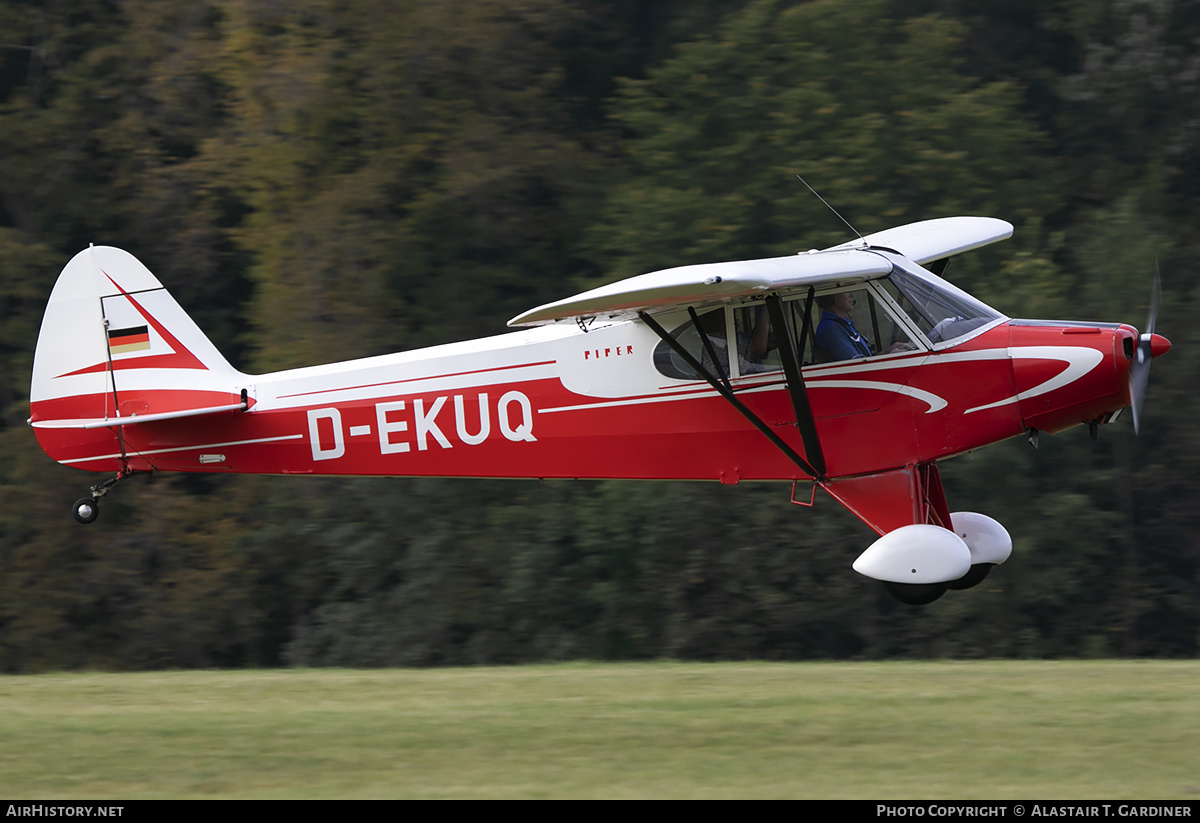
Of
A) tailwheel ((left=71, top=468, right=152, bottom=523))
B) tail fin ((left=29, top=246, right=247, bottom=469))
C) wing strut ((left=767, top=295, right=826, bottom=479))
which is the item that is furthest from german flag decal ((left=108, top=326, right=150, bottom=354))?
wing strut ((left=767, top=295, right=826, bottom=479))

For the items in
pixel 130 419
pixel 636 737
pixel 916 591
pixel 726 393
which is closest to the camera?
pixel 636 737

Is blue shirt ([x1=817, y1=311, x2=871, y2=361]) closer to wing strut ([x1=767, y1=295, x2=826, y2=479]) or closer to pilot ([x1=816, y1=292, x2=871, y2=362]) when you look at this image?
pilot ([x1=816, y1=292, x2=871, y2=362])

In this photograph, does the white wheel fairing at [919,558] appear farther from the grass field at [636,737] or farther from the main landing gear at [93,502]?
the main landing gear at [93,502]

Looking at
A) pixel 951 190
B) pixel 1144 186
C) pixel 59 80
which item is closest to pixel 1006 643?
pixel 951 190

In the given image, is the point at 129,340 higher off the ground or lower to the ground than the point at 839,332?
higher

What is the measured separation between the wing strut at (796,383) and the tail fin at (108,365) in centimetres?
439

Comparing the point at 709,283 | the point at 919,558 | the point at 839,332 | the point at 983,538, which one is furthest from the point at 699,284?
the point at 983,538

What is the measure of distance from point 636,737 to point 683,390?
335cm

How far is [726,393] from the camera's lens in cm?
954

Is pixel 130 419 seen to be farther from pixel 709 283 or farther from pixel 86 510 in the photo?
pixel 709 283

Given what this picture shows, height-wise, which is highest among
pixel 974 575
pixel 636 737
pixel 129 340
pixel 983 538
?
pixel 129 340

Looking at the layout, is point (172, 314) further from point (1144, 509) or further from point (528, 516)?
point (1144, 509)

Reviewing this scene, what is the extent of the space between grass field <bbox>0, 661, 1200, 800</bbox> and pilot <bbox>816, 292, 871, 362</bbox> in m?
2.25

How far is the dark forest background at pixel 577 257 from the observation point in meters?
18.4
